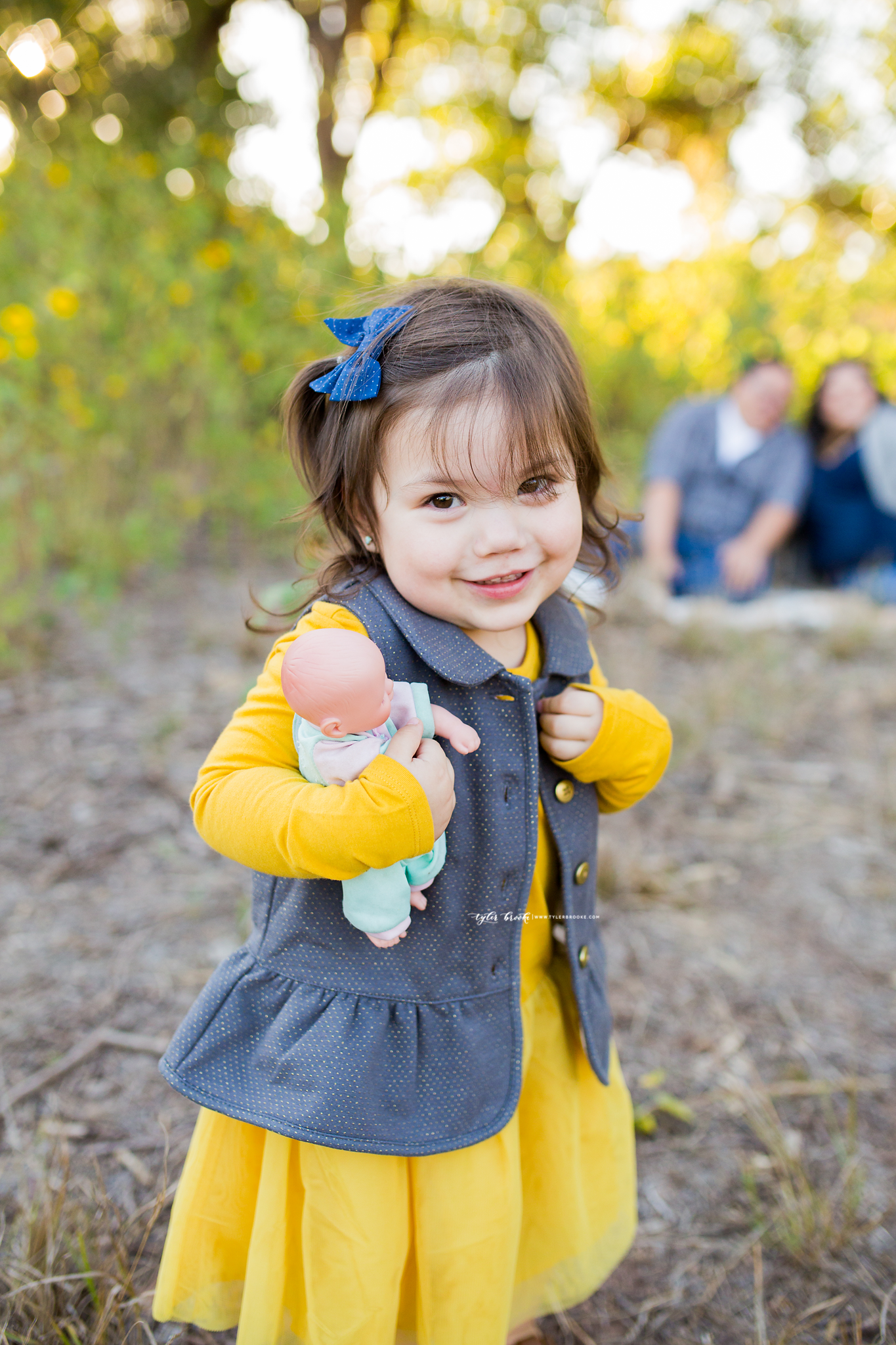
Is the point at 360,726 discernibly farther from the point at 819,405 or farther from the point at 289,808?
the point at 819,405

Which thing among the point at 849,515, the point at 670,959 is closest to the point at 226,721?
the point at 670,959

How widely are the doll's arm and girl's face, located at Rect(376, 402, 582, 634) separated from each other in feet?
0.34

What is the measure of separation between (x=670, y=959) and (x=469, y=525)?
4.71ft

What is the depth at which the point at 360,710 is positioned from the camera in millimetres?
809

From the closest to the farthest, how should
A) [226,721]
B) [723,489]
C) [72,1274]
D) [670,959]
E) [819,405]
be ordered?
[72,1274], [670,959], [226,721], [723,489], [819,405]

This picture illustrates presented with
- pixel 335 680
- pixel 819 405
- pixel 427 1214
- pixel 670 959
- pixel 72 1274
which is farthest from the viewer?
pixel 819 405

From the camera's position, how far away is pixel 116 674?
2.99 m

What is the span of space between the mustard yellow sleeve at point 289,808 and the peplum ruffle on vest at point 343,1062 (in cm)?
21

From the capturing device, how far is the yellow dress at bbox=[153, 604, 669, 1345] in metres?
1.01

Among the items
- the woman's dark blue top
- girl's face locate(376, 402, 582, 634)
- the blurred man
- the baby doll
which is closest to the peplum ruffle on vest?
the baby doll

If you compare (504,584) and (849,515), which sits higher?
(849,515)

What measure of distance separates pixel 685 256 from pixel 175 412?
5.96m

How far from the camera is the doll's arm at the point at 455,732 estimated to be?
94 cm

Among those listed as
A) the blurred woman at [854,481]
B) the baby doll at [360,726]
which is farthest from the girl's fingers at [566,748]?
the blurred woman at [854,481]
